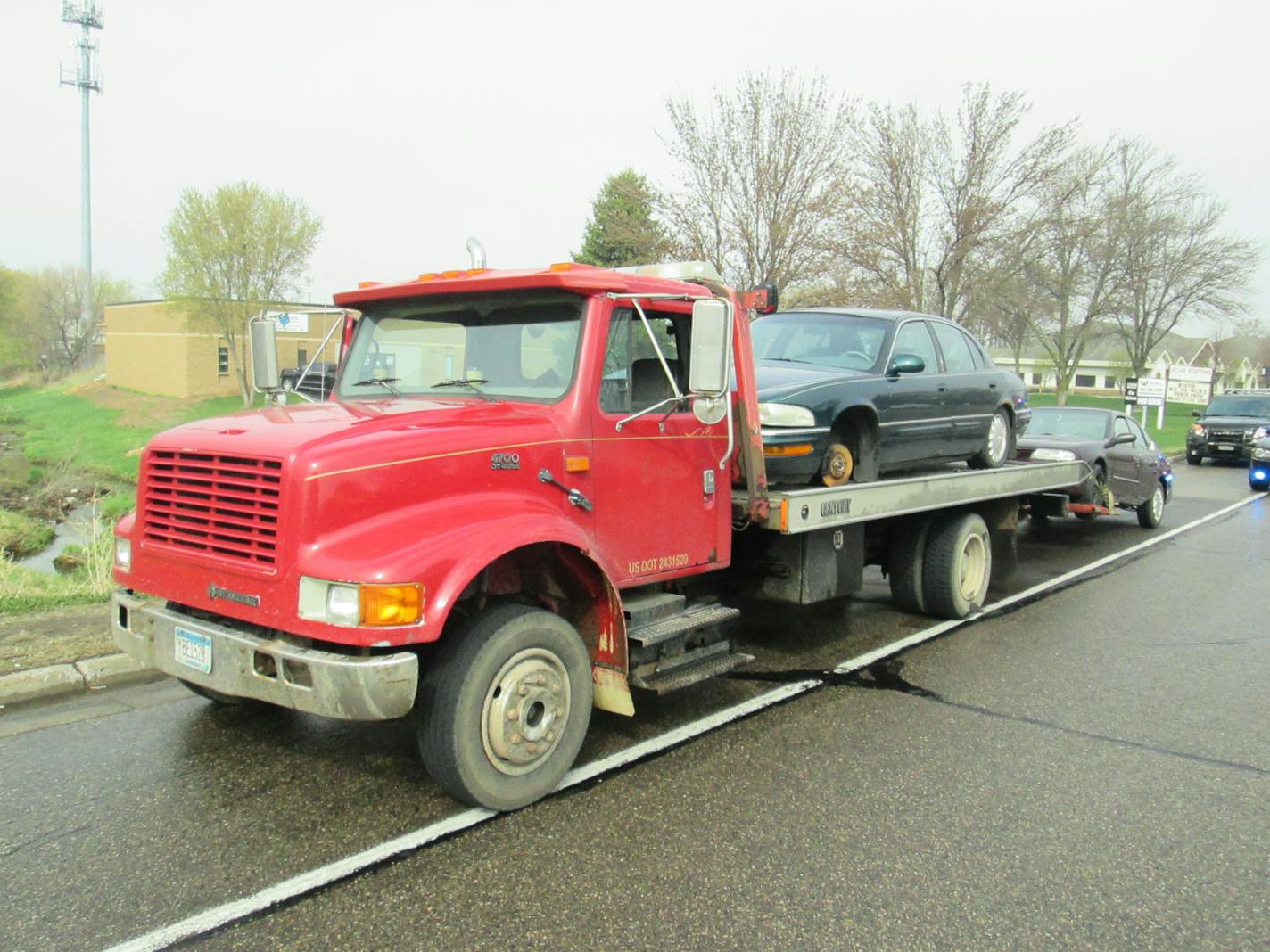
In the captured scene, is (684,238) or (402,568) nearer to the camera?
(402,568)

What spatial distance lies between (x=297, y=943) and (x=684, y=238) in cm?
1718

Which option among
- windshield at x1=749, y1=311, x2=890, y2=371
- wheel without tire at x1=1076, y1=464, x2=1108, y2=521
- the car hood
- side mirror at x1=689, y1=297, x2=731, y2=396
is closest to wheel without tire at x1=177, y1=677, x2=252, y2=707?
side mirror at x1=689, y1=297, x2=731, y2=396

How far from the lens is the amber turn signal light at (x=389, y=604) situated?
3.50 metres

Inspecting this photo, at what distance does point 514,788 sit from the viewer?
4.02 metres

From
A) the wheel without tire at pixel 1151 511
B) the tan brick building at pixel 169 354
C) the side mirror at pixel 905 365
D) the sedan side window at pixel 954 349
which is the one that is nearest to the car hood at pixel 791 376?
the side mirror at pixel 905 365

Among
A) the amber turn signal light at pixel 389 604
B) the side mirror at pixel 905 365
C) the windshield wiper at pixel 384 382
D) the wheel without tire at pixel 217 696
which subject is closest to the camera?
the amber turn signal light at pixel 389 604

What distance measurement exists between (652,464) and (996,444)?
5129 mm

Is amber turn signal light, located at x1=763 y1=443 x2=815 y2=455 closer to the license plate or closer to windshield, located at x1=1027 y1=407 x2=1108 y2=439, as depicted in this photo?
the license plate

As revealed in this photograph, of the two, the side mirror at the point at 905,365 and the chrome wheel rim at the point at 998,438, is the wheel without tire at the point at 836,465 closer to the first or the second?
the side mirror at the point at 905,365

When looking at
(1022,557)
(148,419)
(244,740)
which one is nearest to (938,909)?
(244,740)

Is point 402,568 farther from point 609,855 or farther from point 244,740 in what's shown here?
point 244,740

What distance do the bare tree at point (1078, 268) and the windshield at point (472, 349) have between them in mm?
22327

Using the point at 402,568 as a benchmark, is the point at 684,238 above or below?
above

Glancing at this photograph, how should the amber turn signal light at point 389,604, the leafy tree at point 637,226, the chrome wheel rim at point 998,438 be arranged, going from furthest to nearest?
the leafy tree at point 637,226 < the chrome wheel rim at point 998,438 < the amber turn signal light at point 389,604
